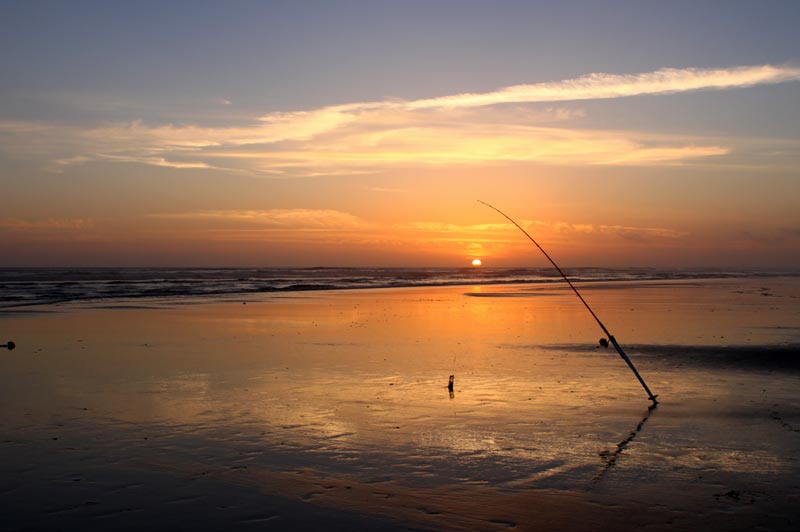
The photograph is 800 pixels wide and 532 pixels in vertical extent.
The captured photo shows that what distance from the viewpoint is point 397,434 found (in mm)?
9172

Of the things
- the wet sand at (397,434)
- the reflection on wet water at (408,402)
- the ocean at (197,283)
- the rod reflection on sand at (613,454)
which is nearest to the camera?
the wet sand at (397,434)

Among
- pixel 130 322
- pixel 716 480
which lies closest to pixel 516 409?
pixel 716 480

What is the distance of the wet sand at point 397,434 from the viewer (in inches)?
258

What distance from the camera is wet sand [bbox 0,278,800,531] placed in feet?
21.5

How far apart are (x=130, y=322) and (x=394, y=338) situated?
1034 cm

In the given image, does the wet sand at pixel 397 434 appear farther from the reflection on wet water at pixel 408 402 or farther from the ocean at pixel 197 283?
the ocean at pixel 197 283

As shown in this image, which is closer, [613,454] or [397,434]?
[613,454]

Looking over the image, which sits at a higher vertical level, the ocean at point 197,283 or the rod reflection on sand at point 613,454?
the ocean at point 197,283

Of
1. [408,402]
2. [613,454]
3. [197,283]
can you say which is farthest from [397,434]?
[197,283]

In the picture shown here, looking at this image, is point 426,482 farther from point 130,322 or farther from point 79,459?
point 130,322

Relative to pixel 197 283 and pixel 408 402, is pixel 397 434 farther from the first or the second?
pixel 197 283

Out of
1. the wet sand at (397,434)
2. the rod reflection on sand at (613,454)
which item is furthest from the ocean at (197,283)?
the rod reflection on sand at (613,454)

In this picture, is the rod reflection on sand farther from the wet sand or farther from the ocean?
the ocean

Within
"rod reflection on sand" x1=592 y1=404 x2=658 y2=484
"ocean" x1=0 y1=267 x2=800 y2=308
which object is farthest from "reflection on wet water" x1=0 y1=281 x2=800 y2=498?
"ocean" x1=0 y1=267 x2=800 y2=308
